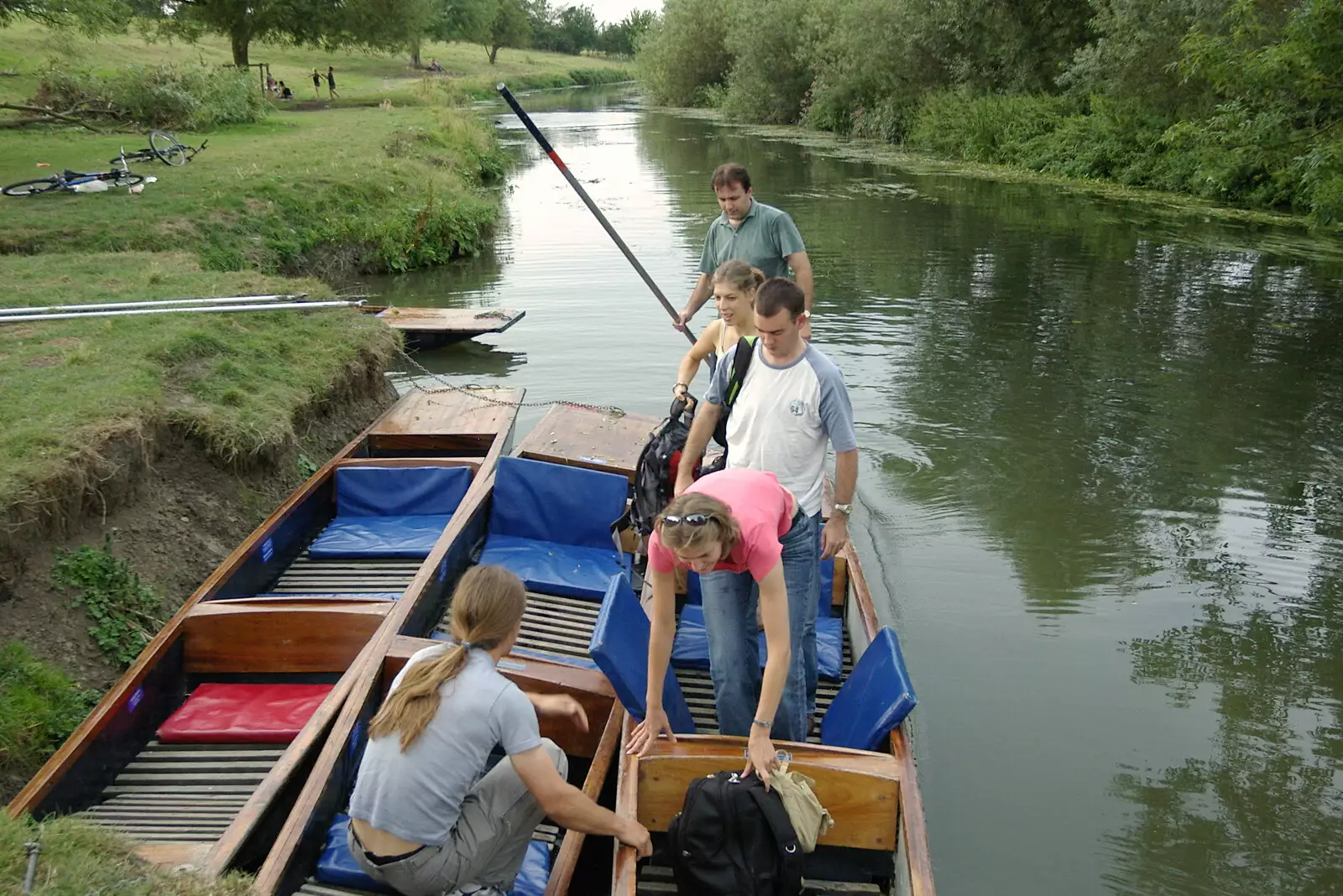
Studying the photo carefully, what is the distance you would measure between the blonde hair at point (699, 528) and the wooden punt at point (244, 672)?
1607mm

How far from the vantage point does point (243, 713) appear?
435 cm

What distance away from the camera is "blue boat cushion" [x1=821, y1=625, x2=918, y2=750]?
3.59 m

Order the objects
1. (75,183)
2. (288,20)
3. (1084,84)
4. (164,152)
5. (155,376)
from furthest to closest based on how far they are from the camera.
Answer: (288,20), (1084,84), (164,152), (75,183), (155,376)

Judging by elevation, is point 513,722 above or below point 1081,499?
above

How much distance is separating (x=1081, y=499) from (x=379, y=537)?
180 inches

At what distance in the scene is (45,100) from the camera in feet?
68.6

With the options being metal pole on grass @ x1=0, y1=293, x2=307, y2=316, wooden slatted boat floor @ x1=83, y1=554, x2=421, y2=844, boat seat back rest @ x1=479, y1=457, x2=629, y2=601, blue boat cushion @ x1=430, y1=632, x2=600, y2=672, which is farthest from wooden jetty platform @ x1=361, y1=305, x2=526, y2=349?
wooden slatted boat floor @ x1=83, y1=554, x2=421, y2=844

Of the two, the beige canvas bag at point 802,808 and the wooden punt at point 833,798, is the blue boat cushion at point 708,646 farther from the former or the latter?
the beige canvas bag at point 802,808

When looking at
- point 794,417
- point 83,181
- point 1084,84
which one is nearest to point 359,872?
point 794,417

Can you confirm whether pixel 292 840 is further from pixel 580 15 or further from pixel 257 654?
pixel 580 15

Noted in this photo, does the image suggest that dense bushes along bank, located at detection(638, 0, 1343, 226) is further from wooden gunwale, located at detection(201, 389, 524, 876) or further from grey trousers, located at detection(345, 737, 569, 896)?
grey trousers, located at detection(345, 737, 569, 896)

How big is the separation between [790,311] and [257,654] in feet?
8.96

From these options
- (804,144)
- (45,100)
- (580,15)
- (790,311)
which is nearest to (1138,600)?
(790,311)

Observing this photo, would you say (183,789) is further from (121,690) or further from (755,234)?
(755,234)
